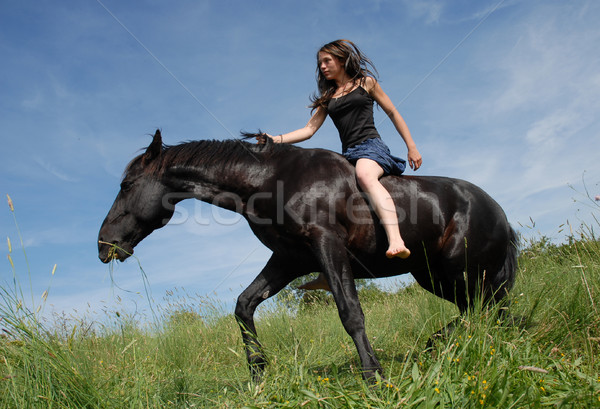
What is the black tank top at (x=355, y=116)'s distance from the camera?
167 inches

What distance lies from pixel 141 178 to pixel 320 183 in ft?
6.03

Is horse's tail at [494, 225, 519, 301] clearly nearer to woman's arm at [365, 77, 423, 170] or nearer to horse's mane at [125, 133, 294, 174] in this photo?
woman's arm at [365, 77, 423, 170]

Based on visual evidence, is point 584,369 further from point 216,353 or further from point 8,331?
point 216,353

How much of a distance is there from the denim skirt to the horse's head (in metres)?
1.87

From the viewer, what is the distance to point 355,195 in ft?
12.9

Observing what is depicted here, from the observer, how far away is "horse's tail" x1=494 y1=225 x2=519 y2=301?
4613 millimetres

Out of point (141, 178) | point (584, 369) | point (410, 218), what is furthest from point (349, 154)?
point (584, 369)

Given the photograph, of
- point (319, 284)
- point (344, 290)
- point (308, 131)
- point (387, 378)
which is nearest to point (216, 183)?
point (308, 131)

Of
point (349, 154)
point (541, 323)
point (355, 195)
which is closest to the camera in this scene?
point (541, 323)

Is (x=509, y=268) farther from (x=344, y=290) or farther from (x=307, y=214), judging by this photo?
(x=307, y=214)

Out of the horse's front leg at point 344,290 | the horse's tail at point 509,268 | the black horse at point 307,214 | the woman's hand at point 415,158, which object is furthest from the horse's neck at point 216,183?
the horse's tail at point 509,268

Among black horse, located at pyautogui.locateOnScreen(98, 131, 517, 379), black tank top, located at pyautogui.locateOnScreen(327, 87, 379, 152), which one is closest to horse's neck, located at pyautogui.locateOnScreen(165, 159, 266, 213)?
black horse, located at pyautogui.locateOnScreen(98, 131, 517, 379)

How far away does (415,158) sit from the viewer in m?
4.60

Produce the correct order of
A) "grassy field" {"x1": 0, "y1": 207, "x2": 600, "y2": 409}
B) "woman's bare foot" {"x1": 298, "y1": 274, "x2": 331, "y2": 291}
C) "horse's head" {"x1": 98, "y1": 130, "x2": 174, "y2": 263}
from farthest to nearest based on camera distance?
"horse's head" {"x1": 98, "y1": 130, "x2": 174, "y2": 263}, "woman's bare foot" {"x1": 298, "y1": 274, "x2": 331, "y2": 291}, "grassy field" {"x1": 0, "y1": 207, "x2": 600, "y2": 409}
